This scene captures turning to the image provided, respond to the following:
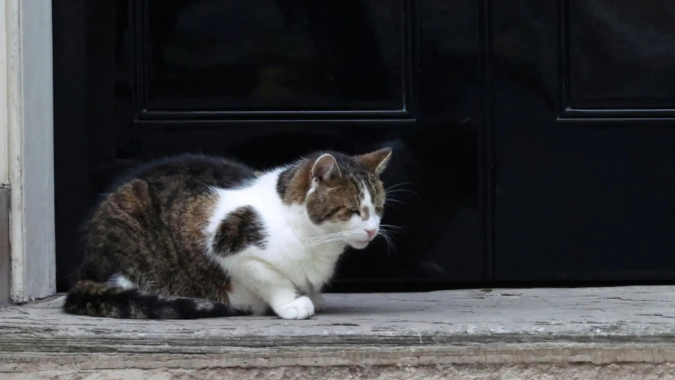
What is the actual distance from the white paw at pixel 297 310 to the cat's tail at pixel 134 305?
168 mm

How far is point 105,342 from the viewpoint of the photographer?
95.7 inches

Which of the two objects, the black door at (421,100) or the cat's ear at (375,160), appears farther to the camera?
the black door at (421,100)

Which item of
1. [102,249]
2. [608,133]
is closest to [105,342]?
[102,249]

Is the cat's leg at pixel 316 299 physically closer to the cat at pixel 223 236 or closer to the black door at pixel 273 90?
the cat at pixel 223 236

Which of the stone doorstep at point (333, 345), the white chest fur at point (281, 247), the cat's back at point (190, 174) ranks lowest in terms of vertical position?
the stone doorstep at point (333, 345)

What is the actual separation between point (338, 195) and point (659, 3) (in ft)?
4.41

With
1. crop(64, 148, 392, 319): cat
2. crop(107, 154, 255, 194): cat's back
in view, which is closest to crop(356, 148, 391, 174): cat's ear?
crop(64, 148, 392, 319): cat

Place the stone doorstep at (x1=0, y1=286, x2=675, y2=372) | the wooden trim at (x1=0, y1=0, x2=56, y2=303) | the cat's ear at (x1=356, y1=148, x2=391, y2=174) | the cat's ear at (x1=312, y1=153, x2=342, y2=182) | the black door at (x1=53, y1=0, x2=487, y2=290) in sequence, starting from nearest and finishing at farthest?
the stone doorstep at (x1=0, y1=286, x2=675, y2=372) → the cat's ear at (x1=312, y1=153, x2=342, y2=182) → the cat's ear at (x1=356, y1=148, x2=391, y2=174) → the wooden trim at (x1=0, y1=0, x2=56, y2=303) → the black door at (x1=53, y1=0, x2=487, y2=290)

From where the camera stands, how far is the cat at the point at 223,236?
263cm

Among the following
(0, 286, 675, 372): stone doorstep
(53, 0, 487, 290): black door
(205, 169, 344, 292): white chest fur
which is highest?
(53, 0, 487, 290): black door

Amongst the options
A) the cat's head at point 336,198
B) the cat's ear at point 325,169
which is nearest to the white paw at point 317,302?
the cat's head at point 336,198

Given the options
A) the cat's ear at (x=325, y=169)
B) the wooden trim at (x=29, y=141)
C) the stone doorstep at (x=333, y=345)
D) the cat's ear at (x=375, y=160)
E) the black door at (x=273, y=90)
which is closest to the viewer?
the stone doorstep at (x=333, y=345)

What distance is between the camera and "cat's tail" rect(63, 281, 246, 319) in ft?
8.53

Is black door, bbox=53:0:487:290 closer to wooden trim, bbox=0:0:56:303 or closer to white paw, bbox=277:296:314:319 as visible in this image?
wooden trim, bbox=0:0:56:303
